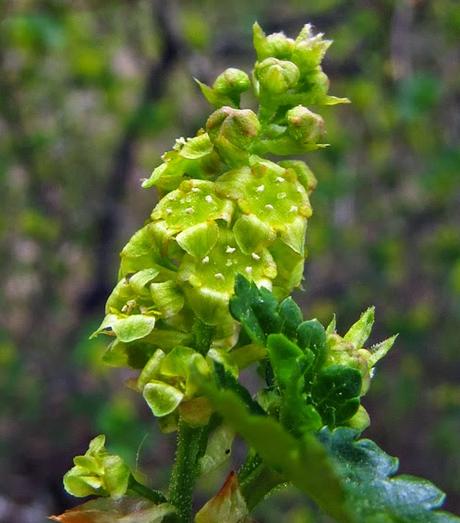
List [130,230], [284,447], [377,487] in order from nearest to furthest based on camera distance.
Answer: [284,447], [377,487], [130,230]

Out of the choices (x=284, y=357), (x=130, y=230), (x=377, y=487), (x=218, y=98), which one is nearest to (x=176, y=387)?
(x=284, y=357)

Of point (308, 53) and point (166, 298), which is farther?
point (308, 53)

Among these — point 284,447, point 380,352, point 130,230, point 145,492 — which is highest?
point 284,447

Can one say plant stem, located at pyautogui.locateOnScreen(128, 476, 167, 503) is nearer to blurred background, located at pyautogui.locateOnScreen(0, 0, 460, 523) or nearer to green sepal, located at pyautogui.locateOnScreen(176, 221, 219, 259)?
green sepal, located at pyautogui.locateOnScreen(176, 221, 219, 259)

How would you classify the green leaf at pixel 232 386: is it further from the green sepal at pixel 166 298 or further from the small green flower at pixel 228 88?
the small green flower at pixel 228 88

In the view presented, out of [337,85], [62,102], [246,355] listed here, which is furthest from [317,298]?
[246,355]

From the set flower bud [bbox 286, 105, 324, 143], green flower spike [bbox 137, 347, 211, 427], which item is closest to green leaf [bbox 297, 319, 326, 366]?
green flower spike [bbox 137, 347, 211, 427]

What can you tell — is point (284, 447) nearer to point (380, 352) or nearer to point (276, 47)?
point (380, 352)
